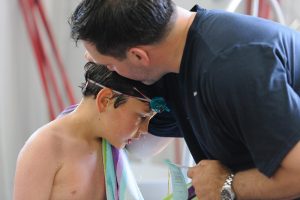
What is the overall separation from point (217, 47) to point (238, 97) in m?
0.11

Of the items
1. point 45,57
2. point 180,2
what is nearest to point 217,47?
point 180,2

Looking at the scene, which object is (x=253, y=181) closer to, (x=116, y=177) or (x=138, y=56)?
(x=138, y=56)

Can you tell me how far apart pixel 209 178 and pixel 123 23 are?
0.38m

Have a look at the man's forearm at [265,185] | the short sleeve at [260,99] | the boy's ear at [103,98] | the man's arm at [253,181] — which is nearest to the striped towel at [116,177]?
A: the boy's ear at [103,98]

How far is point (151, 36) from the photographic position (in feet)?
2.77

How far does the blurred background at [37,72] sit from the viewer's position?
6.33 feet

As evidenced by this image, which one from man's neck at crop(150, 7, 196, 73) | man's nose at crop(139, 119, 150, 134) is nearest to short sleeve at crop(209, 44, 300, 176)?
man's neck at crop(150, 7, 196, 73)

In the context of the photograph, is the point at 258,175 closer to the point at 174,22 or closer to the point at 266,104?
the point at 266,104

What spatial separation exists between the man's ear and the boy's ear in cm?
32

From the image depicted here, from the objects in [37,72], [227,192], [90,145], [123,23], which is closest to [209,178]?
[227,192]

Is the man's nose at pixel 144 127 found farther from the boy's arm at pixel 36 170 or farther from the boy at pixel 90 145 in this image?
the boy's arm at pixel 36 170

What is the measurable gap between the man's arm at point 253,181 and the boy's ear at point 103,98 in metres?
0.34

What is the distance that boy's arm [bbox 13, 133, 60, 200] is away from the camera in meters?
1.18

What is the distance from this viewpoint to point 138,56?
2.88 feet
